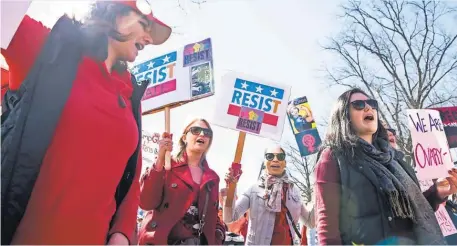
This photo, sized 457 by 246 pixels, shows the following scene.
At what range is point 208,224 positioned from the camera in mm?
3262

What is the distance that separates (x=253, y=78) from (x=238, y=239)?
191cm

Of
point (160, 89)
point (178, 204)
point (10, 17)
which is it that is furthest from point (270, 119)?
point (10, 17)

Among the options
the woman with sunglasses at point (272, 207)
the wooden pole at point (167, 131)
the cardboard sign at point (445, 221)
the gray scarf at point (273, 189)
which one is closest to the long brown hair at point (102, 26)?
the wooden pole at point (167, 131)

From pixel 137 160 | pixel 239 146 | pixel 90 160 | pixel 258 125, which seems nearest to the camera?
pixel 90 160

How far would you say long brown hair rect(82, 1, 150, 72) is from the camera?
5.43 feet

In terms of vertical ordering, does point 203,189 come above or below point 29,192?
above

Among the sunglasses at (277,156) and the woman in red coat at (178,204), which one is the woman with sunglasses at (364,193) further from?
the sunglasses at (277,156)

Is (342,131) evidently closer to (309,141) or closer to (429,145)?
(429,145)

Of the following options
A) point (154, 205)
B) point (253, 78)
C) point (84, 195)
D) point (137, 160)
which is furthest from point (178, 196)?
point (253, 78)

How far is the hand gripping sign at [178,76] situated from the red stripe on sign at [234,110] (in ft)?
1.07

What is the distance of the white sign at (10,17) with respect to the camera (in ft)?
4.65

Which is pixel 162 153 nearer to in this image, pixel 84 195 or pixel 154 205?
pixel 154 205

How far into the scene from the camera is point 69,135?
Answer: 59.2 inches

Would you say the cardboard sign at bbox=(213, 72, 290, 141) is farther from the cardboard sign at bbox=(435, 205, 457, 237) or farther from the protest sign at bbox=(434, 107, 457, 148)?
the cardboard sign at bbox=(435, 205, 457, 237)
